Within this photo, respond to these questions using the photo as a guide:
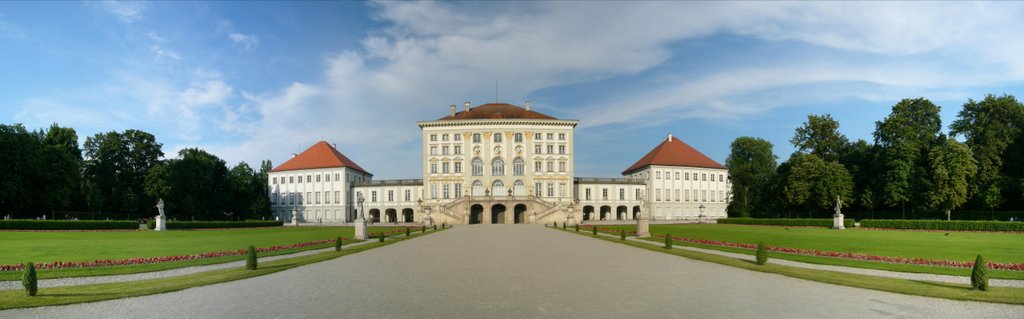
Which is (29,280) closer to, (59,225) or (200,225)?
(59,225)

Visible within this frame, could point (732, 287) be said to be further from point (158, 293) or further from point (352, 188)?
point (352, 188)

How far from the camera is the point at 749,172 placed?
78438mm

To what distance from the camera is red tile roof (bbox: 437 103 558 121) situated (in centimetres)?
7881

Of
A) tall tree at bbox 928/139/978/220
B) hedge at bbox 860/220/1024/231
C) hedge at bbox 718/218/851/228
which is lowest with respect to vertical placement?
hedge at bbox 718/218/851/228

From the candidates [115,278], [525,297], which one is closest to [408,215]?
[115,278]

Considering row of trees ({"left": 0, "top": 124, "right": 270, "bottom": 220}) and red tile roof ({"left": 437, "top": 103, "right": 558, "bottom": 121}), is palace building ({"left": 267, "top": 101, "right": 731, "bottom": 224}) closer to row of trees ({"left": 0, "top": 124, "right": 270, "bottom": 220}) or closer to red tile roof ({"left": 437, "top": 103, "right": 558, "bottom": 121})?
red tile roof ({"left": 437, "top": 103, "right": 558, "bottom": 121})

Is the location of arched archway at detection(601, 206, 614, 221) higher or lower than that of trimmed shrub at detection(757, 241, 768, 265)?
lower

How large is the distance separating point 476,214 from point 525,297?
6496 centimetres

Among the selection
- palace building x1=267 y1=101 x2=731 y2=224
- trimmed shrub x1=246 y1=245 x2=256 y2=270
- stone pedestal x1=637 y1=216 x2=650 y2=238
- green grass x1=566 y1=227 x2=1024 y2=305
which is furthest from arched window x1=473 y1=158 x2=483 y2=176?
trimmed shrub x1=246 y1=245 x2=256 y2=270

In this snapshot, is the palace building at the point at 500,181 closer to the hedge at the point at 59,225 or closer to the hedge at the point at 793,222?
the hedge at the point at 793,222

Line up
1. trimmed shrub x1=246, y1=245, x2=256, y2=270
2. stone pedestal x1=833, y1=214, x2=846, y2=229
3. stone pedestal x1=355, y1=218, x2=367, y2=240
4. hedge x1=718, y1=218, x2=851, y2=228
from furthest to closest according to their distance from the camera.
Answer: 1. hedge x1=718, y1=218, x2=851, y2=228
2. stone pedestal x1=833, y1=214, x2=846, y2=229
3. stone pedestal x1=355, y1=218, x2=367, y2=240
4. trimmed shrub x1=246, y1=245, x2=256, y2=270

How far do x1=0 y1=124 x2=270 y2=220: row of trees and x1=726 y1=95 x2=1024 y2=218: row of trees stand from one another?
2493 inches

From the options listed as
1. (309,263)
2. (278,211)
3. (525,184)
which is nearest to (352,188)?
(278,211)

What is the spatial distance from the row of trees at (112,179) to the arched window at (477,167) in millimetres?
29962
